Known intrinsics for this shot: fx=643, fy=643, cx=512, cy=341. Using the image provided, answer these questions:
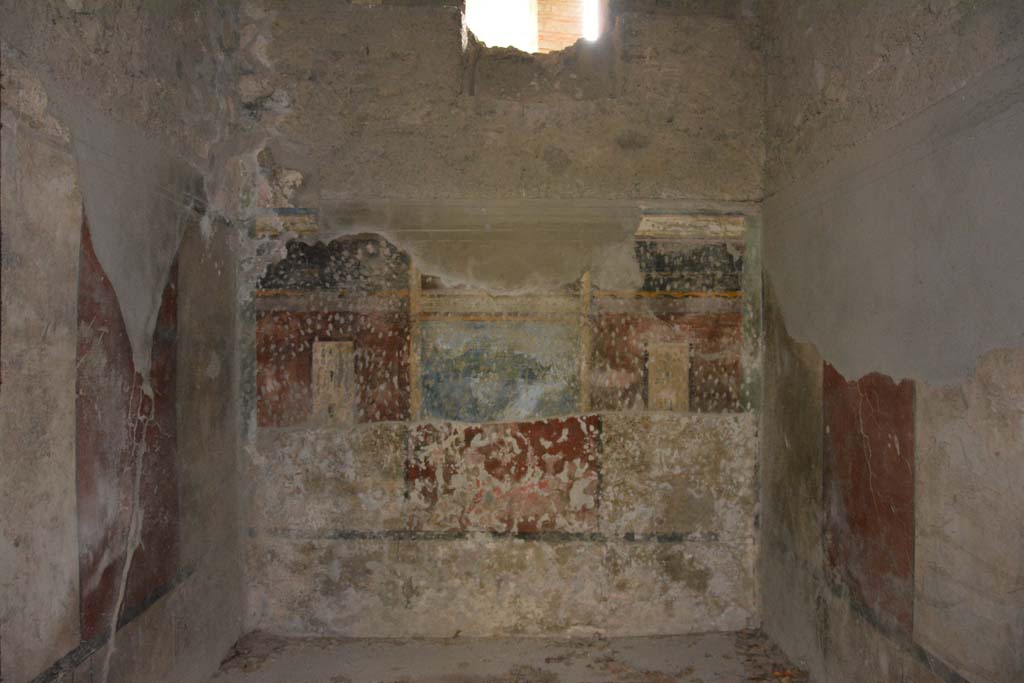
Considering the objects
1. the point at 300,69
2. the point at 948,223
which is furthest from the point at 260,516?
the point at 948,223

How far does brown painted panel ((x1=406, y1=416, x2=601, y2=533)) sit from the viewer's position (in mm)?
2891

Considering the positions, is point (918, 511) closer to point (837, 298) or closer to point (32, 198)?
point (837, 298)

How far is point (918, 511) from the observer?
74.1 inches

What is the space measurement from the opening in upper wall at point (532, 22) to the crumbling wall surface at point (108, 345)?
6.74m

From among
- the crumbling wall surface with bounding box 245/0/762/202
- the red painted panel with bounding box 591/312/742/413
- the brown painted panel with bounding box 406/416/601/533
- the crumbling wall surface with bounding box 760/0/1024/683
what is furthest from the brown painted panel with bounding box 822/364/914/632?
the crumbling wall surface with bounding box 245/0/762/202

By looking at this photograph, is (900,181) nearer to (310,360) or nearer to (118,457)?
(310,360)

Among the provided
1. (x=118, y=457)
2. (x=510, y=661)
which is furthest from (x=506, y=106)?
(x=510, y=661)

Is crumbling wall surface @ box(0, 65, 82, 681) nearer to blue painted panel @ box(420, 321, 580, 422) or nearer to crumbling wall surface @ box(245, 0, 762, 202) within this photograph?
crumbling wall surface @ box(245, 0, 762, 202)

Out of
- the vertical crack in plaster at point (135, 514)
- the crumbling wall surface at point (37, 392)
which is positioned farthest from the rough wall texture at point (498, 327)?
the crumbling wall surface at point (37, 392)

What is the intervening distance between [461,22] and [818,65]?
150cm

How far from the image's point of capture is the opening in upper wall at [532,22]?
28.3 feet

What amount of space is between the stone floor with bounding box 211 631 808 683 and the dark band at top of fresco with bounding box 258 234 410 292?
1.58 metres

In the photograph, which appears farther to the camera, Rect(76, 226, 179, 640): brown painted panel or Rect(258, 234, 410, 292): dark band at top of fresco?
Rect(258, 234, 410, 292): dark band at top of fresco

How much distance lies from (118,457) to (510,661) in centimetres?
173
